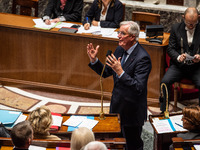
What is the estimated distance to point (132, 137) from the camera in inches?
157

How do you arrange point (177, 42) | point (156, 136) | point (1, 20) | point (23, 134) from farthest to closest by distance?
point (1, 20) < point (177, 42) < point (156, 136) < point (23, 134)

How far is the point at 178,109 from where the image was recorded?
5758 mm

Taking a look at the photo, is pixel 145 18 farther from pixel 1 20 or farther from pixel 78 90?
pixel 1 20

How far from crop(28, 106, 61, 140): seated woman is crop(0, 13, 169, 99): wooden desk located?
2.70m

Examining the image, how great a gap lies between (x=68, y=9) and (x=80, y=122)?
3404mm

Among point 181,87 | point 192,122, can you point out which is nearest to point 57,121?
→ point 192,122

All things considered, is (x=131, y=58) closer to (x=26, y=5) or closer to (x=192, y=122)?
(x=192, y=122)

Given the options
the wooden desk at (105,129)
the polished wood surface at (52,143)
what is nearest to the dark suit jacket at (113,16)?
the wooden desk at (105,129)

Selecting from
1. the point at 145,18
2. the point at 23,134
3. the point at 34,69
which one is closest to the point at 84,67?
the point at 34,69

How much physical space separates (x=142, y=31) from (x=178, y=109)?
1484 mm

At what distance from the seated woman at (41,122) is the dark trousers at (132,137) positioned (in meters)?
Answer: 1.05

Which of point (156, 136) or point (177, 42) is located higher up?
point (177, 42)

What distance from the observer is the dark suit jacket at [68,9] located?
21.6ft

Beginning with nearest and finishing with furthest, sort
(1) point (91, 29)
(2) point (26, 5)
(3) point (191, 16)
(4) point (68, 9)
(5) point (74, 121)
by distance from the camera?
(5) point (74, 121), (3) point (191, 16), (1) point (91, 29), (4) point (68, 9), (2) point (26, 5)
